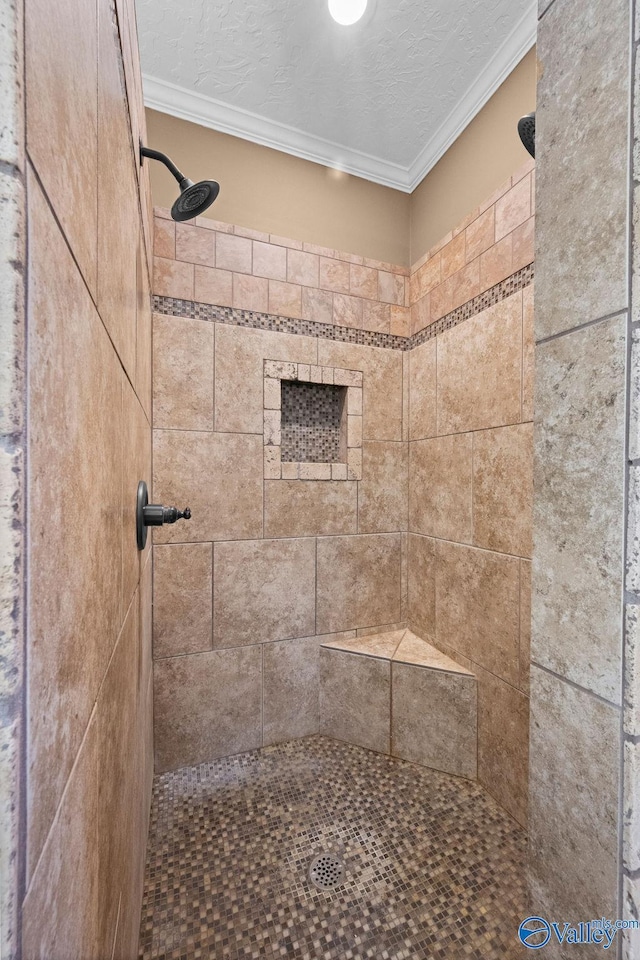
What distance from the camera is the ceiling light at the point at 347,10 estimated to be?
1.45 m

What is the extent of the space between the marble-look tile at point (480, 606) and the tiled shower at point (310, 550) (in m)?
0.02

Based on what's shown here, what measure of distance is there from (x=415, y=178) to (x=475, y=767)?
296 centimetres

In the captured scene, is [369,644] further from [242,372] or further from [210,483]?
[242,372]

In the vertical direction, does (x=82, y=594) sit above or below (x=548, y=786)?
above

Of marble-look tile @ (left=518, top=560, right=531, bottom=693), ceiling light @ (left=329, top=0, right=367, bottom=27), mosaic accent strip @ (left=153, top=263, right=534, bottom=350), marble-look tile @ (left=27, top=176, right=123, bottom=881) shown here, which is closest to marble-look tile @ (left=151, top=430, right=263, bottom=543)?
mosaic accent strip @ (left=153, top=263, right=534, bottom=350)

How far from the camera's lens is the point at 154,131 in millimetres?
1826

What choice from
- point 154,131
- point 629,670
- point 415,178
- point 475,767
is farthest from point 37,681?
point 415,178

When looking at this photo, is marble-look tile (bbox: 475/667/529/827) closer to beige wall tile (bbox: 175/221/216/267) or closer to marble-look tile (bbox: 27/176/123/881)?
marble-look tile (bbox: 27/176/123/881)

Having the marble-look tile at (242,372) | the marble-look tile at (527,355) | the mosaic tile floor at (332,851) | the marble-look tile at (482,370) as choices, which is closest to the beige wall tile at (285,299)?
A: the marble-look tile at (242,372)

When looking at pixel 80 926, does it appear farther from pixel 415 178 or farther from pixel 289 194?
pixel 415 178

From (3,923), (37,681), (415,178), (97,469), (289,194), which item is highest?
(415,178)

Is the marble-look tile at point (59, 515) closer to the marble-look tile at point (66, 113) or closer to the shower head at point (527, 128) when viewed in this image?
the marble-look tile at point (66, 113)

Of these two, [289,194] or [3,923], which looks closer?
[3,923]

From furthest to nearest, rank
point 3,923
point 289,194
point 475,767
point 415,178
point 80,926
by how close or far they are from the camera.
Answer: point 415,178 → point 289,194 → point 475,767 → point 80,926 → point 3,923
